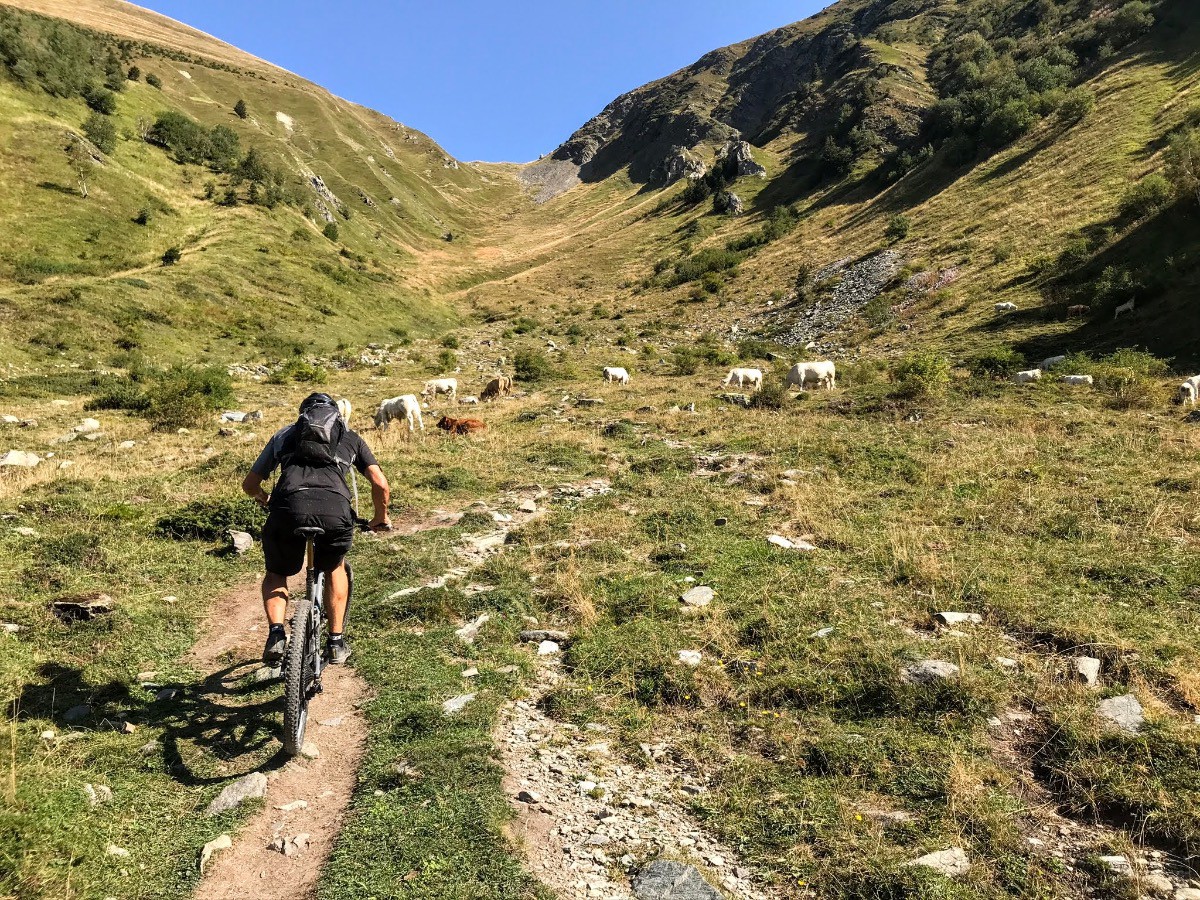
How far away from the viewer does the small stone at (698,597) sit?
757cm

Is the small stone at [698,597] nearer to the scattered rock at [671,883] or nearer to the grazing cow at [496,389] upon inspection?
the scattered rock at [671,883]

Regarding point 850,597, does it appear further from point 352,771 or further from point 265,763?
point 265,763

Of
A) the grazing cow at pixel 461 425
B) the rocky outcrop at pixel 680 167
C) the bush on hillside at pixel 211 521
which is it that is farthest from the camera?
the rocky outcrop at pixel 680 167

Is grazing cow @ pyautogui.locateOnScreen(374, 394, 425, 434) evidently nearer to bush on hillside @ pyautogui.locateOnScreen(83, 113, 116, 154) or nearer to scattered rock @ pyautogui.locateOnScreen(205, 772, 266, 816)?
scattered rock @ pyautogui.locateOnScreen(205, 772, 266, 816)

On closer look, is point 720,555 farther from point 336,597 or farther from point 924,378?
point 924,378

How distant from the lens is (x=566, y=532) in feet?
33.8

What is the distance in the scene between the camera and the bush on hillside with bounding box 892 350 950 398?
1812 centimetres

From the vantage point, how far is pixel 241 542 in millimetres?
9414

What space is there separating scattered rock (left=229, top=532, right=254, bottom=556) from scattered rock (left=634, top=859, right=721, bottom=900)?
8.23m

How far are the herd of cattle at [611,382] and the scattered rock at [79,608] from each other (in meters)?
7.90

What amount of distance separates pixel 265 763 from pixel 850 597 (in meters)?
6.55

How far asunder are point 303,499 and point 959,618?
23.1 ft

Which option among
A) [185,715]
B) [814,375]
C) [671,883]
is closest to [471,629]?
[185,715]

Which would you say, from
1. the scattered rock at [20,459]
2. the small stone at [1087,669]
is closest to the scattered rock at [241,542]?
the scattered rock at [20,459]
